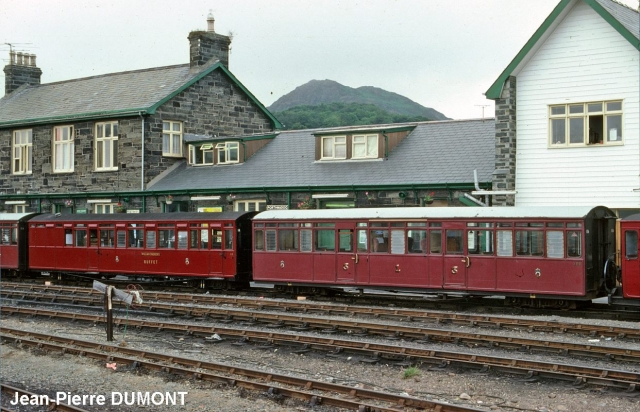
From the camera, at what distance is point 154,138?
117ft

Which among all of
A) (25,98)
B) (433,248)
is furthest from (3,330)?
(25,98)

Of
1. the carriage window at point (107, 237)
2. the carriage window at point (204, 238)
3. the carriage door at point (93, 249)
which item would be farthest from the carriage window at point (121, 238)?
the carriage window at point (204, 238)

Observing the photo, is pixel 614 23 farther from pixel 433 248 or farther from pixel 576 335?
pixel 576 335

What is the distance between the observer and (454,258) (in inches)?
760

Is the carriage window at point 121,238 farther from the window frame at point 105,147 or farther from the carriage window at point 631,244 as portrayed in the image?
the carriage window at point 631,244

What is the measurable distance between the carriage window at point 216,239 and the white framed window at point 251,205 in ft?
20.1

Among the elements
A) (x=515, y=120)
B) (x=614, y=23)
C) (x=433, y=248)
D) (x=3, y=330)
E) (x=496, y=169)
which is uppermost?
(x=614, y=23)

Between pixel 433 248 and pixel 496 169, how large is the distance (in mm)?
5220

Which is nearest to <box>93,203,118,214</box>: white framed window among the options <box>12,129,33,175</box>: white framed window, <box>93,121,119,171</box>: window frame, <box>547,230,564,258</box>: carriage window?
<box>93,121,119,171</box>: window frame

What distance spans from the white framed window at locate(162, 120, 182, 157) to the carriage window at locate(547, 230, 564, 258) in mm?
22096

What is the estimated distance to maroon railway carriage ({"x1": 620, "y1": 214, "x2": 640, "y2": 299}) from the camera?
16719 mm

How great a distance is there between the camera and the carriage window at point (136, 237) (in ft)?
84.0

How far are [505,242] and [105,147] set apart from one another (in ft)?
77.2

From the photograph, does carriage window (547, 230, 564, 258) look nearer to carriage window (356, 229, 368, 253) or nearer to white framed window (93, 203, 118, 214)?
carriage window (356, 229, 368, 253)
